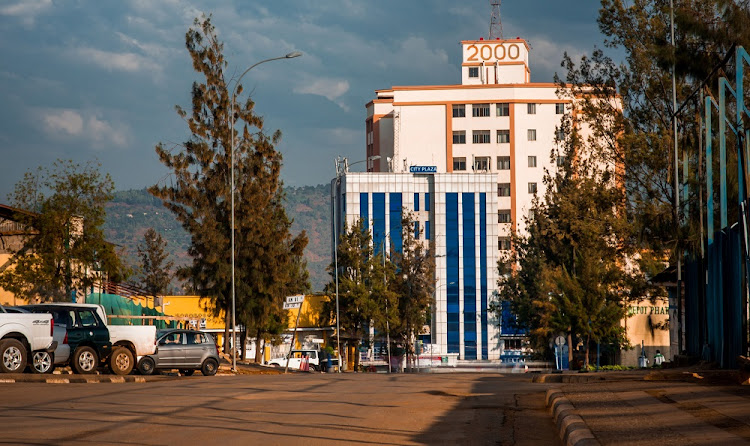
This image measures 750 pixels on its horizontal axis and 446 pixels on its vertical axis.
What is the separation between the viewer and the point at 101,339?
26.4 meters

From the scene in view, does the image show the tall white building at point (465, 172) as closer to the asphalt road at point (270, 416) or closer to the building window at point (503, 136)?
the building window at point (503, 136)

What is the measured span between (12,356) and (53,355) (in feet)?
5.43

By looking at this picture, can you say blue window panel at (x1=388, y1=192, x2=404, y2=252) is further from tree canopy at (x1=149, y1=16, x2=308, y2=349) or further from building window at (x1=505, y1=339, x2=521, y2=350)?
tree canopy at (x1=149, y1=16, x2=308, y2=349)

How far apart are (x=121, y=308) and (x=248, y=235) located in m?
7.10

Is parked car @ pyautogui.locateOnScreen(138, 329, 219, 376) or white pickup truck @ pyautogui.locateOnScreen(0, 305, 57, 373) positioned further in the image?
parked car @ pyautogui.locateOnScreen(138, 329, 219, 376)

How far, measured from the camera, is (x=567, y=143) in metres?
47.5

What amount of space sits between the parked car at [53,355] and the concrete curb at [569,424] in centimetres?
1462

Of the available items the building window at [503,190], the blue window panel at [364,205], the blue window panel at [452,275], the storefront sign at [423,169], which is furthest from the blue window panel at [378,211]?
the building window at [503,190]

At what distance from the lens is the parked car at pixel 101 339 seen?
25.9 m

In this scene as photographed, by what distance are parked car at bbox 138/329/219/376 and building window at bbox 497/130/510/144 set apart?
89.0 m

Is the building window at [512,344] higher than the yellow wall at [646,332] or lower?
lower

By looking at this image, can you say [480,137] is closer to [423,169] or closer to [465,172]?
[465,172]

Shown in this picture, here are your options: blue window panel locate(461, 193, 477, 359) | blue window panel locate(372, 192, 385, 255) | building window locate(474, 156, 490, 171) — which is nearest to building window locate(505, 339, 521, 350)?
blue window panel locate(461, 193, 477, 359)

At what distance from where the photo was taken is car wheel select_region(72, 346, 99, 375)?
25734mm
